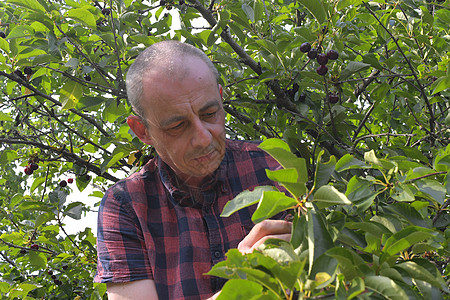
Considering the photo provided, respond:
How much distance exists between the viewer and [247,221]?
7.04 feet

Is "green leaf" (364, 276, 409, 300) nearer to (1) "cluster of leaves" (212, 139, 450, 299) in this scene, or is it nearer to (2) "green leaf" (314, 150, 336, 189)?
(1) "cluster of leaves" (212, 139, 450, 299)

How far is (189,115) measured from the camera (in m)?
1.95

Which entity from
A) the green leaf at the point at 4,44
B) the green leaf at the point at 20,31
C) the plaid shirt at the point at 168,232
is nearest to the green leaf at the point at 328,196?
the plaid shirt at the point at 168,232

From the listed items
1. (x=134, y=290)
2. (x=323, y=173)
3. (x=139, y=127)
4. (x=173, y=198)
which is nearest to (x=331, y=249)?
(x=323, y=173)

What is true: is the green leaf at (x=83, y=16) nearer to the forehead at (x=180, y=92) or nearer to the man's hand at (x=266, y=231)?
the forehead at (x=180, y=92)

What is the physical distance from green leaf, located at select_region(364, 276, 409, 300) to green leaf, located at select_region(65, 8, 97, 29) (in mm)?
2216

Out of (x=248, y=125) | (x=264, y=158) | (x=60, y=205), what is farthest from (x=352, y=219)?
(x=60, y=205)

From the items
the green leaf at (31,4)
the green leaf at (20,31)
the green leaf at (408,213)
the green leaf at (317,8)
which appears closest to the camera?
the green leaf at (408,213)

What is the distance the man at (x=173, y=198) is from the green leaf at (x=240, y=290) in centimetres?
110

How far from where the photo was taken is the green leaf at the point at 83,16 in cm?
257

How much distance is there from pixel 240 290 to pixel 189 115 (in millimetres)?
1138

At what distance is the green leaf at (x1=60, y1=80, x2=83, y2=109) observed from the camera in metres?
2.79

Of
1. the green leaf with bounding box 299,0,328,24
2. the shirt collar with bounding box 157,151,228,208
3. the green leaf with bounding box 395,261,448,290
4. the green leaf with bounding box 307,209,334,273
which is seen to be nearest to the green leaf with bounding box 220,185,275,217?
Result: the green leaf with bounding box 307,209,334,273

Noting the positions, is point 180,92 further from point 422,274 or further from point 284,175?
point 422,274
